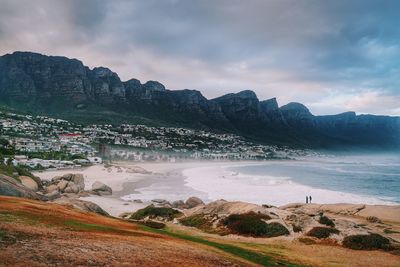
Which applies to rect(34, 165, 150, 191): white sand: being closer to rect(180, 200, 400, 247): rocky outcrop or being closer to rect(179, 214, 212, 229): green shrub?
rect(179, 214, 212, 229): green shrub

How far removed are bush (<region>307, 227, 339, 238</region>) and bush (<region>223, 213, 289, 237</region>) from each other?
219cm

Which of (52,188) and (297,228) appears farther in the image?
(52,188)

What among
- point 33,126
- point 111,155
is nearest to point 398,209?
point 111,155

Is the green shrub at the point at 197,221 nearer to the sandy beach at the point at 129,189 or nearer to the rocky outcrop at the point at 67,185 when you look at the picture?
the sandy beach at the point at 129,189

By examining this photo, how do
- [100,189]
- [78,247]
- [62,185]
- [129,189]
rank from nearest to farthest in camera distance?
[78,247], [62,185], [100,189], [129,189]

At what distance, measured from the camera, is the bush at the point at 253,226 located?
106 feet

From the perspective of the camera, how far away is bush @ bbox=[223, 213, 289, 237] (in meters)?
32.3

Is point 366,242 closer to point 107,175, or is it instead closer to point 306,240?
point 306,240

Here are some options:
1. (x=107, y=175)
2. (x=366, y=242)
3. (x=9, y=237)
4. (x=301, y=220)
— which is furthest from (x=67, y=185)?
(x=9, y=237)

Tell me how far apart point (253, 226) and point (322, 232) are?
6022 mm

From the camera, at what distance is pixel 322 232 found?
3123cm

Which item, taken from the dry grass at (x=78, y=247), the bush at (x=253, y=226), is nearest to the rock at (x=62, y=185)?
the bush at (x=253, y=226)

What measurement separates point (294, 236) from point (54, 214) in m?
20.0

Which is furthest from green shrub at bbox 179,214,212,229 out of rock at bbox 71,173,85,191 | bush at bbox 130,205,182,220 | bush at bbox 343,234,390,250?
rock at bbox 71,173,85,191
